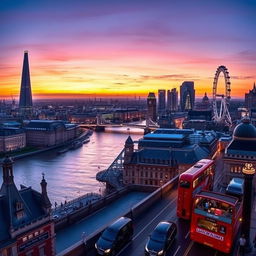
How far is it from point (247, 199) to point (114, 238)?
26.4 feet

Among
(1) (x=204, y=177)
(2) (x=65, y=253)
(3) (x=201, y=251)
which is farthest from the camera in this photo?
(1) (x=204, y=177)

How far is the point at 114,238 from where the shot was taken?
17766mm

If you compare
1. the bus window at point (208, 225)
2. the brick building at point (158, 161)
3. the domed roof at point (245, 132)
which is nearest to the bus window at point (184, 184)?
the bus window at point (208, 225)

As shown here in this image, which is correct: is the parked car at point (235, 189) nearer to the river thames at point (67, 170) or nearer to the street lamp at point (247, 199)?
the street lamp at point (247, 199)

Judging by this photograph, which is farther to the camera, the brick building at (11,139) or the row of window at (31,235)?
the brick building at (11,139)

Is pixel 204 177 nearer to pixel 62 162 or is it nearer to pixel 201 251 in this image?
pixel 201 251

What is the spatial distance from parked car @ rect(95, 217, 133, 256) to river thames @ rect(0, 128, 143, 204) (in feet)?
101

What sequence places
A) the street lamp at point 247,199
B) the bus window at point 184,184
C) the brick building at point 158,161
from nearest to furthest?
the street lamp at point 247,199
the bus window at point 184,184
the brick building at point 158,161

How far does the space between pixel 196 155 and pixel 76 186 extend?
21546mm

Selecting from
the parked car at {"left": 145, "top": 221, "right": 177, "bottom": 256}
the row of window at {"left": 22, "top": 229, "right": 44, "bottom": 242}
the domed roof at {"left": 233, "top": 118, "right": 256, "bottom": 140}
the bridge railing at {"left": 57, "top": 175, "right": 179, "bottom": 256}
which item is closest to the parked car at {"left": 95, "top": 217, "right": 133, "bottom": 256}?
the bridge railing at {"left": 57, "top": 175, "right": 179, "bottom": 256}

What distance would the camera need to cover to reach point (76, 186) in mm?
55844

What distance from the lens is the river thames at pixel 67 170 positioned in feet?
178

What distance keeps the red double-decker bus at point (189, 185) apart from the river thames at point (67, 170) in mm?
28957

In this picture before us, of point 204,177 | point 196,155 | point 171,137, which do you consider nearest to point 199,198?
point 204,177
